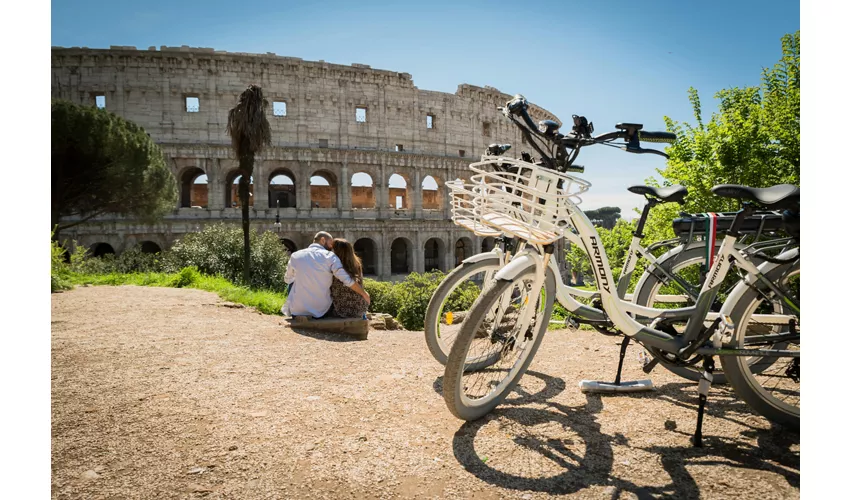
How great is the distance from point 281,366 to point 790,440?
3355 millimetres

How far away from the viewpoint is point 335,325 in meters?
5.48

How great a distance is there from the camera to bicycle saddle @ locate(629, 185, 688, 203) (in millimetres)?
3195

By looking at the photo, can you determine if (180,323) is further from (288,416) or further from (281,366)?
(288,416)

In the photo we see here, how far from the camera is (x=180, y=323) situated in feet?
18.5

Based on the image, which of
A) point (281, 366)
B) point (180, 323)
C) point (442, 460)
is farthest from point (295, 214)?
point (442, 460)

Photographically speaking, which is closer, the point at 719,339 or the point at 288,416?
the point at 719,339

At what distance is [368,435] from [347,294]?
10.9 ft

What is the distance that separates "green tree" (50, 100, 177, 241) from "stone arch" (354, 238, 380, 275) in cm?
1402

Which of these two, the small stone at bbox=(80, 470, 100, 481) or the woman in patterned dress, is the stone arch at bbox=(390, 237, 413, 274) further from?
the small stone at bbox=(80, 470, 100, 481)

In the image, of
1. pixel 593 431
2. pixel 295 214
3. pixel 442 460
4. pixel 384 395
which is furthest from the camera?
pixel 295 214

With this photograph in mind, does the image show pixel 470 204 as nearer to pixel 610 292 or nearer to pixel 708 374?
pixel 610 292

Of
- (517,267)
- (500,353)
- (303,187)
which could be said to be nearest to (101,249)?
(303,187)

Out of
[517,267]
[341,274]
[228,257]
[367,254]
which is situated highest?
[517,267]

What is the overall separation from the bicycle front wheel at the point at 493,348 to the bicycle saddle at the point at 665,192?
35.5 inches
